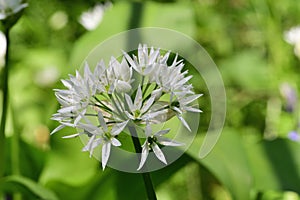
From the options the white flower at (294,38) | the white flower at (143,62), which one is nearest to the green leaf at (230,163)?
the white flower at (143,62)

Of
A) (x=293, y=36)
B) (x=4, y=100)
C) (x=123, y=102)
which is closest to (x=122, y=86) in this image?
(x=123, y=102)

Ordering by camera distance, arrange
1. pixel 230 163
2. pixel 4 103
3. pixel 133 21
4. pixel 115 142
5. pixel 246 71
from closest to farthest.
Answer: pixel 115 142 → pixel 4 103 → pixel 230 163 → pixel 133 21 → pixel 246 71

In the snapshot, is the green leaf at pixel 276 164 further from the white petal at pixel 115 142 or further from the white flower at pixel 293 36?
the white flower at pixel 293 36

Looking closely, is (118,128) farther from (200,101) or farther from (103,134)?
(200,101)

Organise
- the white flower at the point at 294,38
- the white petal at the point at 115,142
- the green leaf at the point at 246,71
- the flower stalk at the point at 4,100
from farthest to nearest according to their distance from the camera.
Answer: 1. the green leaf at the point at 246,71
2. the white flower at the point at 294,38
3. the flower stalk at the point at 4,100
4. the white petal at the point at 115,142

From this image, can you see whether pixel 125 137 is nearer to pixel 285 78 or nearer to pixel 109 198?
pixel 109 198

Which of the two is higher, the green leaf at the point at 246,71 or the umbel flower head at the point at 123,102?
the green leaf at the point at 246,71

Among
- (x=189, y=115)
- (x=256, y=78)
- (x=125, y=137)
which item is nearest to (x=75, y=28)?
(x=256, y=78)

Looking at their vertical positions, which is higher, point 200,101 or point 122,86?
point 200,101
